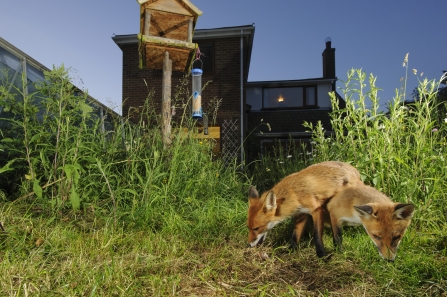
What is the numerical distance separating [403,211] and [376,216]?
6.7 inches

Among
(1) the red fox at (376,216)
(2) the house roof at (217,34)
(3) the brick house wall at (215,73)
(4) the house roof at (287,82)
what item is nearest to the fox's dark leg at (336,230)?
(1) the red fox at (376,216)

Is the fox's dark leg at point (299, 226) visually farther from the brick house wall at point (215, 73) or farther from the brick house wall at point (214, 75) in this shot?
the brick house wall at point (214, 75)

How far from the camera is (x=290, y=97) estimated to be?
67.9 ft

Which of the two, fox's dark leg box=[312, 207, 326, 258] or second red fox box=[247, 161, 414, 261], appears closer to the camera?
second red fox box=[247, 161, 414, 261]

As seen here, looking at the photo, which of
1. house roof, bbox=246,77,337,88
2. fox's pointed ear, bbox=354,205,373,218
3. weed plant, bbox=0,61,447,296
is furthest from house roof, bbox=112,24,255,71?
fox's pointed ear, bbox=354,205,373,218

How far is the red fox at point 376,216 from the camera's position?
2.15 meters

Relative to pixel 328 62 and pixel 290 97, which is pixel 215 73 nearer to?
pixel 290 97

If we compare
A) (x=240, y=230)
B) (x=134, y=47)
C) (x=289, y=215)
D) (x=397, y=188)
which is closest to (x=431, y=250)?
(x=397, y=188)

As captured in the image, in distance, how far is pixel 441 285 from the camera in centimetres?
207

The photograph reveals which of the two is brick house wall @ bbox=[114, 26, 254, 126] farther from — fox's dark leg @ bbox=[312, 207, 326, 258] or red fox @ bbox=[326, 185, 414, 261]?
red fox @ bbox=[326, 185, 414, 261]

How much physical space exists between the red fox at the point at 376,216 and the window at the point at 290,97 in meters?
18.4

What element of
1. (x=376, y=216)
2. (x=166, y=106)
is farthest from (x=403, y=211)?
(x=166, y=106)

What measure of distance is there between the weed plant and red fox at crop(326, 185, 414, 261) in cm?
21

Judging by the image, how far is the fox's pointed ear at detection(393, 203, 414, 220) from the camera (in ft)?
6.79
